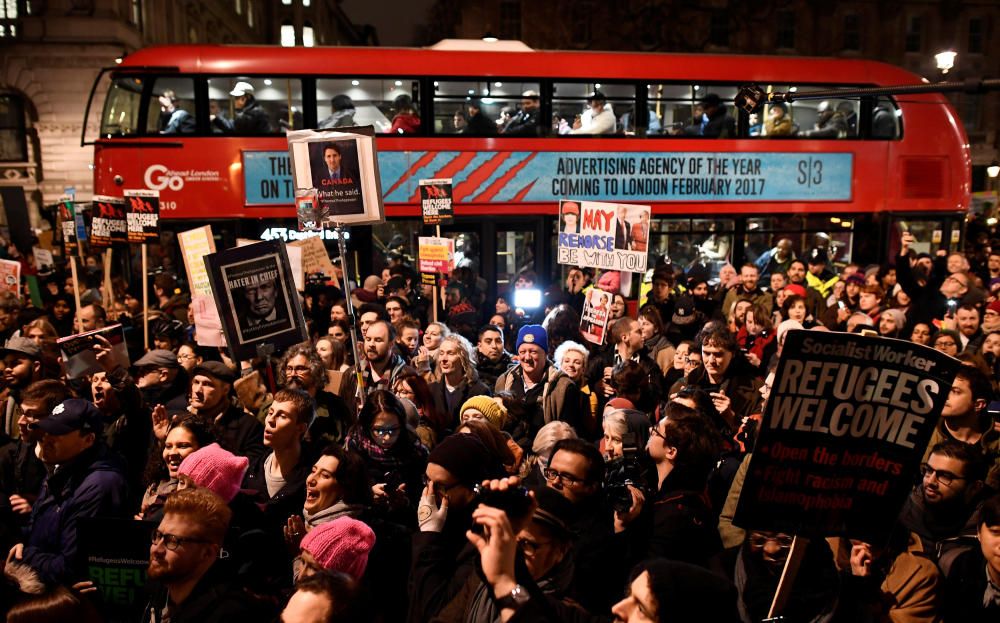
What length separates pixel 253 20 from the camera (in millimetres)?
46250

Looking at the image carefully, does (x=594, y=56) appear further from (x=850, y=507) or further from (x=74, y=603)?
(x=74, y=603)

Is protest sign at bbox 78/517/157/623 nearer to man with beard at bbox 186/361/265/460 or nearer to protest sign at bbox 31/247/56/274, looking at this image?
man with beard at bbox 186/361/265/460

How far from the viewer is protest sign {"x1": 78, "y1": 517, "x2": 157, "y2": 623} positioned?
3174 millimetres

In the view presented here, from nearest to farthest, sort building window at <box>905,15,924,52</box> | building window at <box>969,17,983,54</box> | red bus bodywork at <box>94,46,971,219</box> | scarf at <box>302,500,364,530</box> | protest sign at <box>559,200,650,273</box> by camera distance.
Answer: scarf at <box>302,500,364,530</box>, protest sign at <box>559,200,650,273</box>, red bus bodywork at <box>94,46,971,219</box>, building window at <box>905,15,924,52</box>, building window at <box>969,17,983,54</box>

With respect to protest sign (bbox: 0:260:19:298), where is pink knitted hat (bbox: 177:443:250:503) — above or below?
below

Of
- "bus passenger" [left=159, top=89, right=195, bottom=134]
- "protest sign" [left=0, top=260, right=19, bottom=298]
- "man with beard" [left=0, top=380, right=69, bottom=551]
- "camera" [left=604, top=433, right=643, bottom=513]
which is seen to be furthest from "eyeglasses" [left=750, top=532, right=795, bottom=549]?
"protest sign" [left=0, top=260, right=19, bottom=298]

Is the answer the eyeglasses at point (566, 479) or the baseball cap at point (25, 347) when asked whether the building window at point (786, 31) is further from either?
the eyeglasses at point (566, 479)

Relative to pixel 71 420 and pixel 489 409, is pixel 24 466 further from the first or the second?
pixel 489 409

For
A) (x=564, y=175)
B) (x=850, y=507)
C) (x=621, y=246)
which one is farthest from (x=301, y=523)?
(x=564, y=175)

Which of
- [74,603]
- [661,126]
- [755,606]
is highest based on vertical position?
[661,126]

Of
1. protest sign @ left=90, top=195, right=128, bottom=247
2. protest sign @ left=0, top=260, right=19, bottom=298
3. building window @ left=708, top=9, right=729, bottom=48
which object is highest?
building window @ left=708, top=9, right=729, bottom=48

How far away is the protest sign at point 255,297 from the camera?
17.3 ft

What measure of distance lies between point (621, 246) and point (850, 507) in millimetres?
5799

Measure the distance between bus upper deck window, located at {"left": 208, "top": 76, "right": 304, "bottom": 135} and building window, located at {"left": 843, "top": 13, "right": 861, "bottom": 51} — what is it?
38.9 m
